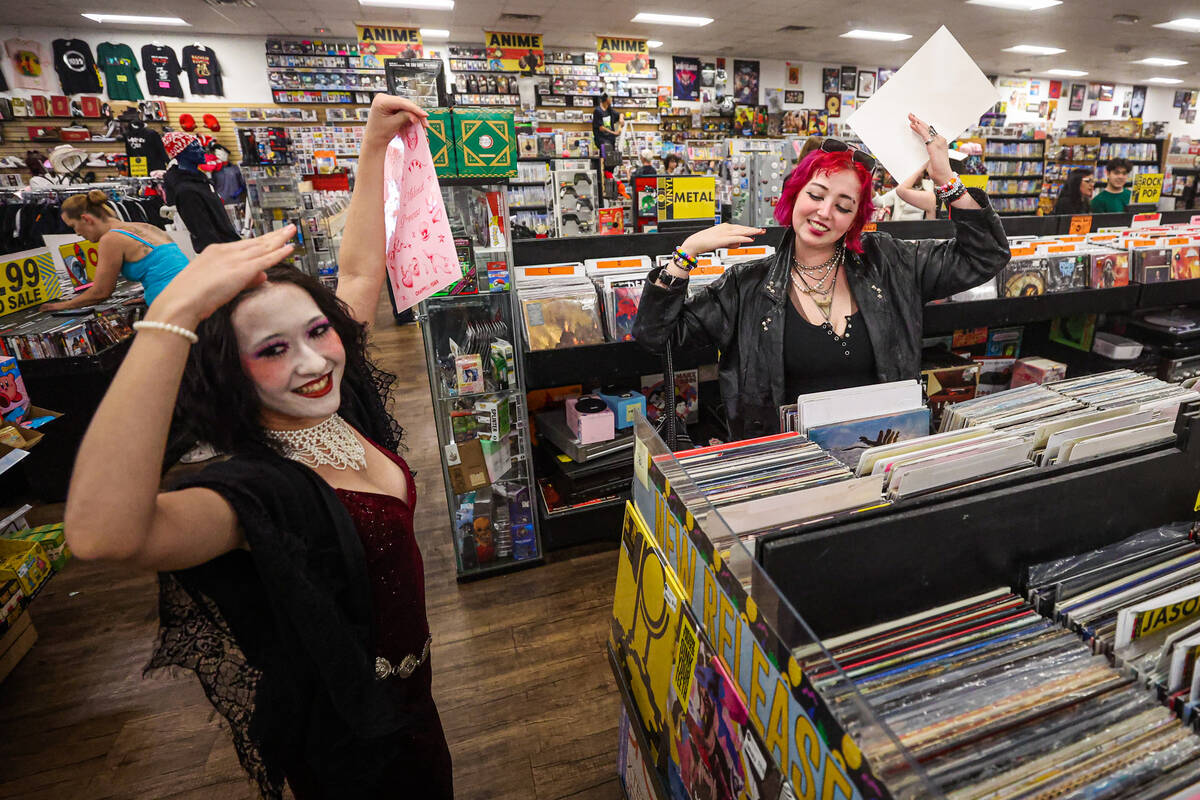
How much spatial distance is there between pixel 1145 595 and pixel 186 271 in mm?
1322

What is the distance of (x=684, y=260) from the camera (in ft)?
4.99

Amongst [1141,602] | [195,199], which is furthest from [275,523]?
[195,199]

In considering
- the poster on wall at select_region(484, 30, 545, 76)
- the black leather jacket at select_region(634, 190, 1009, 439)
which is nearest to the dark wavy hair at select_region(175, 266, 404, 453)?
the black leather jacket at select_region(634, 190, 1009, 439)

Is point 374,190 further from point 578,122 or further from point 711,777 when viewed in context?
point 578,122

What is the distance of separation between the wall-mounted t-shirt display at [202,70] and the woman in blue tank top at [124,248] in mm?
6634

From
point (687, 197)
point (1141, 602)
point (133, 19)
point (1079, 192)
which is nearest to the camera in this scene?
point (1141, 602)

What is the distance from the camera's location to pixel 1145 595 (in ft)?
2.77

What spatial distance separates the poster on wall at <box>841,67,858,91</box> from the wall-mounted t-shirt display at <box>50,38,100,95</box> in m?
12.4

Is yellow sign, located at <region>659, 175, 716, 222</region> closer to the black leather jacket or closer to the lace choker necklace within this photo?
the black leather jacket

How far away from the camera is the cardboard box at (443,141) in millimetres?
2010

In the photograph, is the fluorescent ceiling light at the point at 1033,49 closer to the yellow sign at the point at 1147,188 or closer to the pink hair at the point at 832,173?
the yellow sign at the point at 1147,188

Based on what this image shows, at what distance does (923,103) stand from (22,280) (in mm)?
4897

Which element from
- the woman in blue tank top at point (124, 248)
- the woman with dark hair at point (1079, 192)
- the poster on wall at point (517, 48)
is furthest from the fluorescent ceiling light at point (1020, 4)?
the woman in blue tank top at point (124, 248)

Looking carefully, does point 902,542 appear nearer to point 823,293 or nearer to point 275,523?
point 275,523
